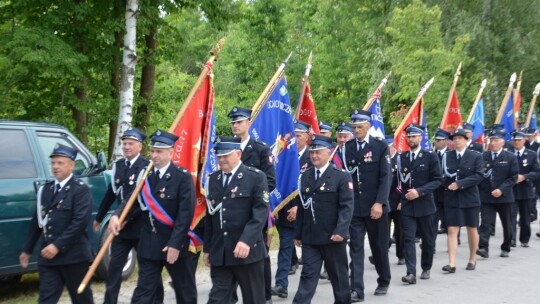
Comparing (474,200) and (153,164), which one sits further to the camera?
(474,200)

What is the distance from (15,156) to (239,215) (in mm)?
3237

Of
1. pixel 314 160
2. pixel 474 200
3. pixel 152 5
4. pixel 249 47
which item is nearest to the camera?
pixel 314 160

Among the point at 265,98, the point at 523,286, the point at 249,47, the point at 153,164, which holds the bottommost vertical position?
the point at 523,286

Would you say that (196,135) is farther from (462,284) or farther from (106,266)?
(462,284)

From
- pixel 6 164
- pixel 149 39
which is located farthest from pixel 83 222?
pixel 149 39

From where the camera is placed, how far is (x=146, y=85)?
62.1 ft

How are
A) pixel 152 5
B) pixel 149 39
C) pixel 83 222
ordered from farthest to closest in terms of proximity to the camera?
pixel 149 39
pixel 152 5
pixel 83 222

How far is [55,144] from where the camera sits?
929 cm

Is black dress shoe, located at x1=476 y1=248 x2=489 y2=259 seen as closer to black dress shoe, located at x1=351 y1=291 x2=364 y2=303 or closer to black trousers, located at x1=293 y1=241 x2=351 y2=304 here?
black dress shoe, located at x1=351 y1=291 x2=364 y2=303

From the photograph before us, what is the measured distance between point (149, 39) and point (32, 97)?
132 inches

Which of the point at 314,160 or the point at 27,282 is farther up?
the point at 314,160

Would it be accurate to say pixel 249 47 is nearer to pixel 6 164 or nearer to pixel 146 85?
pixel 146 85

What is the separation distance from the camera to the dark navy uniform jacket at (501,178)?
13.0 metres

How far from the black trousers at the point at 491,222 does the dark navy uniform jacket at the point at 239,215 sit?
22.6 feet
